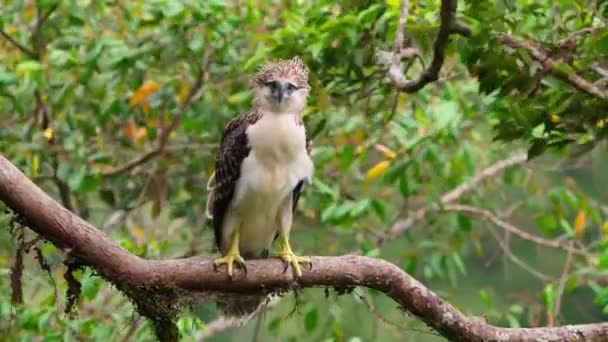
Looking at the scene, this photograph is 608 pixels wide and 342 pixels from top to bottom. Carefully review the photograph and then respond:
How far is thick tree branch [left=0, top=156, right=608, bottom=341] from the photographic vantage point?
2.93m

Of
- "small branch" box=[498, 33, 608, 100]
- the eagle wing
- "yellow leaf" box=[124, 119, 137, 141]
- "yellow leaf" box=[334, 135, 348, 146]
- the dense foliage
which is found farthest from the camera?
"yellow leaf" box=[124, 119, 137, 141]

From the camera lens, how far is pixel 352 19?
3.72 m

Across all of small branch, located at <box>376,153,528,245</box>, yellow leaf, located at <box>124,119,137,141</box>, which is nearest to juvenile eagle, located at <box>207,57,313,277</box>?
yellow leaf, located at <box>124,119,137,141</box>

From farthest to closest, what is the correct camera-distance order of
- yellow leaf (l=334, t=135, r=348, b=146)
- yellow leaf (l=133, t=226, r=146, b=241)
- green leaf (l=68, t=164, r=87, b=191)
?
yellow leaf (l=133, t=226, r=146, b=241), yellow leaf (l=334, t=135, r=348, b=146), green leaf (l=68, t=164, r=87, b=191)

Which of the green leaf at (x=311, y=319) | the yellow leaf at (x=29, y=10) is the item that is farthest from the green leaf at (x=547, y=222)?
the yellow leaf at (x=29, y=10)

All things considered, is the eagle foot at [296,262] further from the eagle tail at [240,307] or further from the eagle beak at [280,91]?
the eagle beak at [280,91]

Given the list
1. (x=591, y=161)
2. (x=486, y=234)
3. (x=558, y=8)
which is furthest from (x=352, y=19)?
(x=486, y=234)

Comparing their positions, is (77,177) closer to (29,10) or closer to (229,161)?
(29,10)

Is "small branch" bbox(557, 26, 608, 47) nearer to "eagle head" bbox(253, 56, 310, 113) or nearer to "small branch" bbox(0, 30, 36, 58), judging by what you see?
"eagle head" bbox(253, 56, 310, 113)

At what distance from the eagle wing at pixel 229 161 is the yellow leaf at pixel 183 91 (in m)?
Result: 1.34

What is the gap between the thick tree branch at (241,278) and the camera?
9.62ft

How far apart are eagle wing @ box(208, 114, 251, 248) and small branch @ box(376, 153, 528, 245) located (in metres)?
2.15

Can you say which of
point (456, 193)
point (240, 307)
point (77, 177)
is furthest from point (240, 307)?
point (456, 193)

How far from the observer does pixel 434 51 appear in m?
3.15
